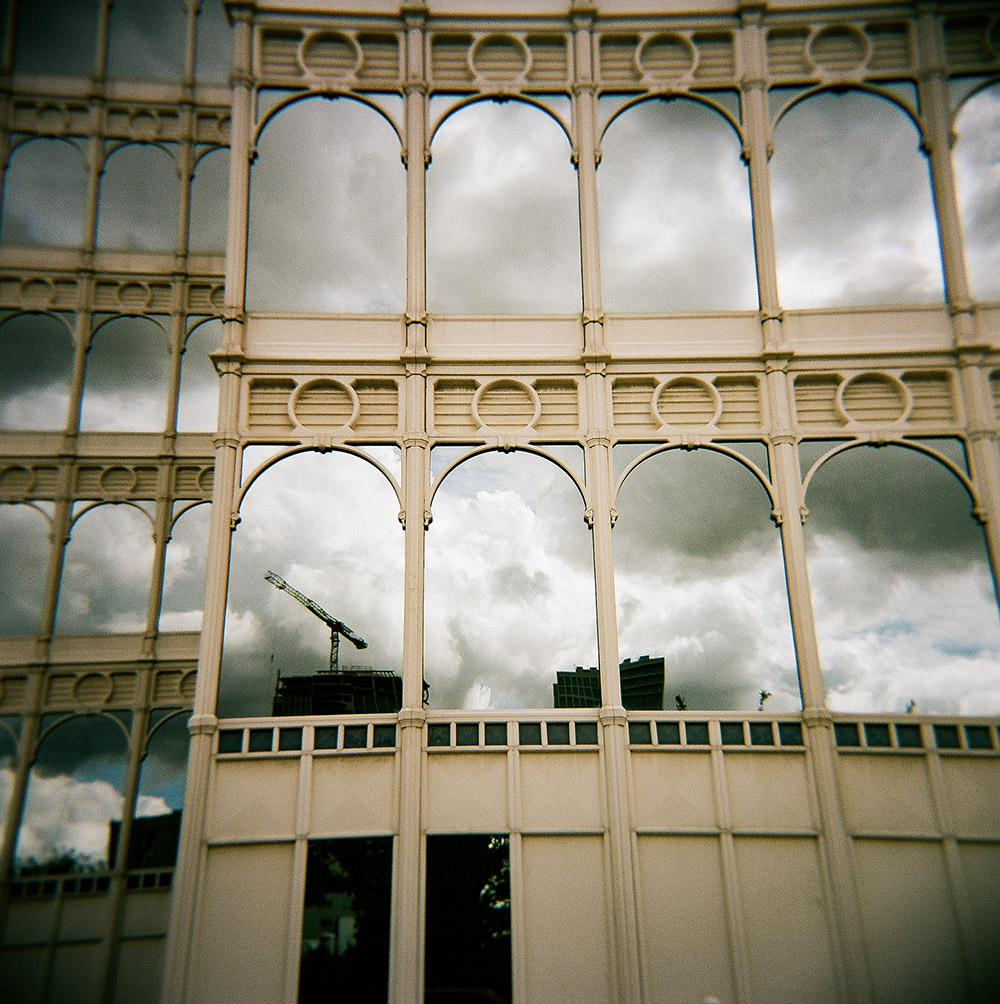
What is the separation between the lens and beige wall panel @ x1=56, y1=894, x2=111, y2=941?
16.5 m

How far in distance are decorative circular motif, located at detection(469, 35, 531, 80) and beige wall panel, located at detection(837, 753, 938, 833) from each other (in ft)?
36.7

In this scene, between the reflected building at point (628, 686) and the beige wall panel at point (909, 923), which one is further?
the reflected building at point (628, 686)

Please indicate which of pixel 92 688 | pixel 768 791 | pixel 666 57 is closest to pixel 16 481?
pixel 92 688

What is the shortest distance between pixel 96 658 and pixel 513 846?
10.8 m

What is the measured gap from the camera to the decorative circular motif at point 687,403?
499 inches

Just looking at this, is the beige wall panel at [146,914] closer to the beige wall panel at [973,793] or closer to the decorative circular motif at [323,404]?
the decorative circular motif at [323,404]

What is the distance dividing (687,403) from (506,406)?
267 cm

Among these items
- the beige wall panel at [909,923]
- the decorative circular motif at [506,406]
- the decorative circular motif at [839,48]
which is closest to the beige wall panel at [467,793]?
the beige wall panel at [909,923]

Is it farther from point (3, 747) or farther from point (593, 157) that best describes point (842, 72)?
point (3, 747)

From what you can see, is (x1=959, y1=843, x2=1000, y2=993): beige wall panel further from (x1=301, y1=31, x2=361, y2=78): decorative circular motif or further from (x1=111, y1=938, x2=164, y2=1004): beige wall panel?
(x1=301, y1=31, x2=361, y2=78): decorative circular motif

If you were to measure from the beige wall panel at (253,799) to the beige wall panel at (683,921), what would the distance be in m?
4.52

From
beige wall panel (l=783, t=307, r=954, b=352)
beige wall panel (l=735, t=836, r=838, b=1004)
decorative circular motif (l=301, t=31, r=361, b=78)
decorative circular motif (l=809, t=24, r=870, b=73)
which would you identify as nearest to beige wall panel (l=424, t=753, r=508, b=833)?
beige wall panel (l=735, t=836, r=838, b=1004)

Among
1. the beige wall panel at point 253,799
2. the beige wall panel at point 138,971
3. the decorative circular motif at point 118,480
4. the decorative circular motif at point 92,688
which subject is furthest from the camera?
the decorative circular motif at point 118,480

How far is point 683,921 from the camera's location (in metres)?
10.6
